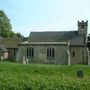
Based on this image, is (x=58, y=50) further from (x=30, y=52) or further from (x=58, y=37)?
(x=58, y=37)

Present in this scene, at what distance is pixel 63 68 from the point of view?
3766 cm

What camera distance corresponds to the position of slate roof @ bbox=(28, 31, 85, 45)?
56.7m

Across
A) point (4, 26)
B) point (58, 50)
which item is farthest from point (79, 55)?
point (4, 26)

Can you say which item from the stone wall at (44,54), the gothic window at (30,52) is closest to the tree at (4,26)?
the stone wall at (44,54)

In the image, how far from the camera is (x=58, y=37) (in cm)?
5900

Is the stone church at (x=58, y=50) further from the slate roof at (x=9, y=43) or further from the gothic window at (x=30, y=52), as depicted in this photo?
the slate roof at (x=9, y=43)

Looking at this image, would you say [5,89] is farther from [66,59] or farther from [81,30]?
[81,30]

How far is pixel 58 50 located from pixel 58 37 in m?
5.66

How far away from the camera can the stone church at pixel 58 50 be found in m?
53.9

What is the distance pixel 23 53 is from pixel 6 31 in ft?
75.3

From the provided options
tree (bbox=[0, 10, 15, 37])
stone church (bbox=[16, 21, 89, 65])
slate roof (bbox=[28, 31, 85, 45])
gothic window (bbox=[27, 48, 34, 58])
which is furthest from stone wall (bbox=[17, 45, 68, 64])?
tree (bbox=[0, 10, 15, 37])

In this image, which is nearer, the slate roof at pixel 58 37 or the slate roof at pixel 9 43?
the slate roof at pixel 58 37

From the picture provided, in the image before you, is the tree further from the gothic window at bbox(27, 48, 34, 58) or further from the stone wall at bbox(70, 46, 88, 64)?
the stone wall at bbox(70, 46, 88, 64)

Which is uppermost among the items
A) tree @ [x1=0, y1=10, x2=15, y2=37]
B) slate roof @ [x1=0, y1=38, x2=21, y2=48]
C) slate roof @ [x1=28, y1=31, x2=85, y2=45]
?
tree @ [x1=0, y1=10, x2=15, y2=37]
